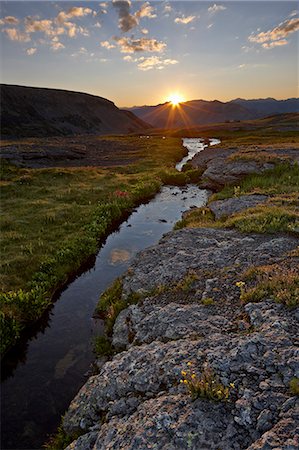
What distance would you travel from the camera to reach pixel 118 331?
12547 millimetres

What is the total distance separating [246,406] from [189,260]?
29.8 feet

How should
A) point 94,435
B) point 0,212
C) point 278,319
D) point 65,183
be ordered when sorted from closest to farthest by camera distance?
1. point 94,435
2. point 278,319
3. point 0,212
4. point 65,183

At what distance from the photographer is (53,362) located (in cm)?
1284

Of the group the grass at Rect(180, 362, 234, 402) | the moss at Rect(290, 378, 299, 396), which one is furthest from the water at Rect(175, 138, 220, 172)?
the moss at Rect(290, 378, 299, 396)

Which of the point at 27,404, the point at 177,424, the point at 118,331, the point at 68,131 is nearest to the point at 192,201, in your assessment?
the point at 118,331

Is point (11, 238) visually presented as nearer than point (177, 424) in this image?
No

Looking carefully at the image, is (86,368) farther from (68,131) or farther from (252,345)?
(68,131)

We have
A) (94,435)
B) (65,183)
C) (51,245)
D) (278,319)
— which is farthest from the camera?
(65,183)

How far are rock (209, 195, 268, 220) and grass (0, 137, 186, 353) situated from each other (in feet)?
30.3

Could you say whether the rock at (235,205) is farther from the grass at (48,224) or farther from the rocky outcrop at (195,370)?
the rocky outcrop at (195,370)

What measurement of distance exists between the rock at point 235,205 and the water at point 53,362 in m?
7.91

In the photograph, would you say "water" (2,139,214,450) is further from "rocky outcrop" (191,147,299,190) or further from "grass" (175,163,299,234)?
"rocky outcrop" (191,147,299,190)

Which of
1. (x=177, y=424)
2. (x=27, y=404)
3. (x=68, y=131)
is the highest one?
(x=68, y=131)

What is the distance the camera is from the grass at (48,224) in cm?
1560
